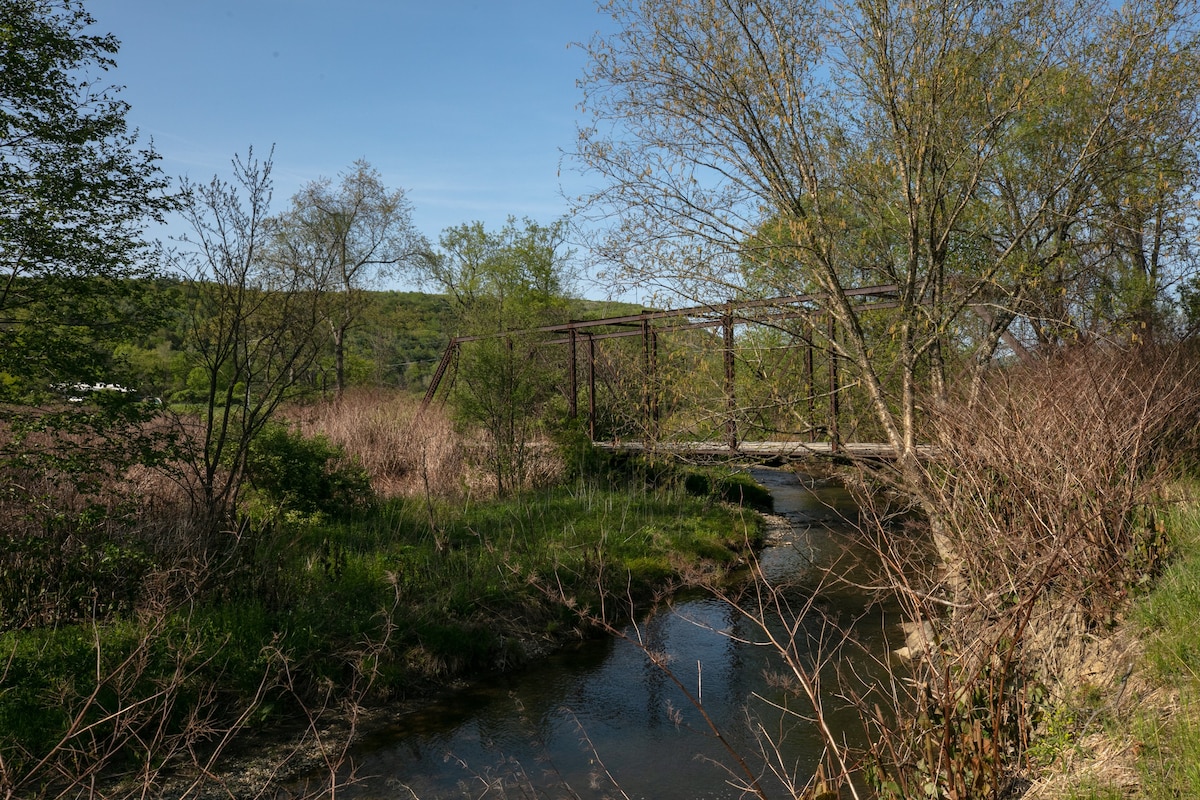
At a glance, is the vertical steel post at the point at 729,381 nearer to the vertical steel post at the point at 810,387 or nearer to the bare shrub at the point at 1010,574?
the vertical steel post at the point at 810,387

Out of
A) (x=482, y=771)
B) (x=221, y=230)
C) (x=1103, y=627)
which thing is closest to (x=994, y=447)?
(x=1103, y=627)

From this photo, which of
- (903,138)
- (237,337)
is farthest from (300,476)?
(903,138)

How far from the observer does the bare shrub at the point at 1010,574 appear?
3703 mm

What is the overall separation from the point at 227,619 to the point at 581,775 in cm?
334

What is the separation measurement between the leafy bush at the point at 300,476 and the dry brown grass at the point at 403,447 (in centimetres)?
116

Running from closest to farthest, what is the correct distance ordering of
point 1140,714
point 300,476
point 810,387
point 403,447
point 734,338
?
1. point 1140,714
2. point 300,476
3. point 810,387
4. point 734,338
5. point 403,447

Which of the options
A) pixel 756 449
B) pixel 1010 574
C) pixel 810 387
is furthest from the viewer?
pixel 756 449

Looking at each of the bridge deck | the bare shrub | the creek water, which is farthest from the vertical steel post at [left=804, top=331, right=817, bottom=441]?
the creek water

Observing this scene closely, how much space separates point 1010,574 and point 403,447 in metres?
11.7

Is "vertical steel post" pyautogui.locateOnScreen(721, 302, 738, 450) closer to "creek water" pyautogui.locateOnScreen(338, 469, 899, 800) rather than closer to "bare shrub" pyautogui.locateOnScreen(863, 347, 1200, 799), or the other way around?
"creek water" pyautogui.locateOnScreen(338, 469, 899, 800)

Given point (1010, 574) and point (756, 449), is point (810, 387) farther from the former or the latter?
point (1010, 574)

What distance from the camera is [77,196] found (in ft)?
23.2

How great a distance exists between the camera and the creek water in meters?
5.55

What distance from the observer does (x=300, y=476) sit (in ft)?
33.3
